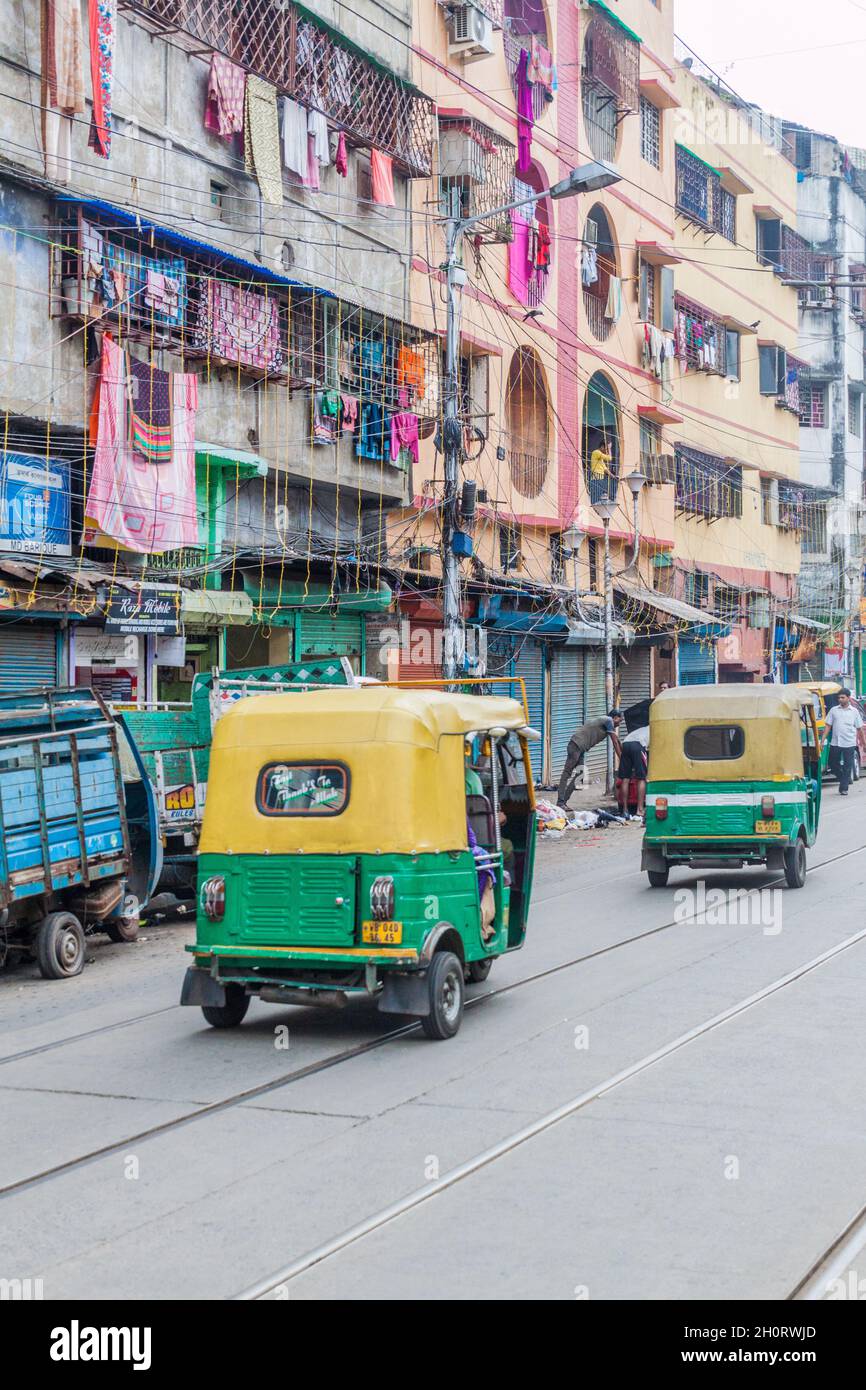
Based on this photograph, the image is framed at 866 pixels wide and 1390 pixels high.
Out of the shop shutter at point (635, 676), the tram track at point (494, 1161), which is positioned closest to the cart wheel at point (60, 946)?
the tram track at point (494, 1161)

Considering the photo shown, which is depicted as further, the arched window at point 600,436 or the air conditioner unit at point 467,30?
the arched window at point 600,436

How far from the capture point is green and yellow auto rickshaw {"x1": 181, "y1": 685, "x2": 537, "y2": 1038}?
30.1 ft

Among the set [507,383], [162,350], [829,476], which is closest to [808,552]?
[829,476]

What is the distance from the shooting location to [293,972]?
9.34 metres

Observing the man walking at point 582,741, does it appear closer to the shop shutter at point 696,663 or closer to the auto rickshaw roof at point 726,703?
the auto rickshaw roof at point 726,703

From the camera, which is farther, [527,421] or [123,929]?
[527,421]

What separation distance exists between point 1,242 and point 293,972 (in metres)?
11.1

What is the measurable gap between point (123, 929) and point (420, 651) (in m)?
14.1

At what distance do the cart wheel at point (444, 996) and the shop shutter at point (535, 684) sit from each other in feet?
68.8

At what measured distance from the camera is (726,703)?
16750 millimetres

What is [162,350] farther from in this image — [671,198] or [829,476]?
[829,476]

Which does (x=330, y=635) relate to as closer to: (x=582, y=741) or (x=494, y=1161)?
(x=582, y=741)

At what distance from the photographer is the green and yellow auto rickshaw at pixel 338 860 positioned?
9.19 meters

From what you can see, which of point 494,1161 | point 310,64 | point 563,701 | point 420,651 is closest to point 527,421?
point 563,701
